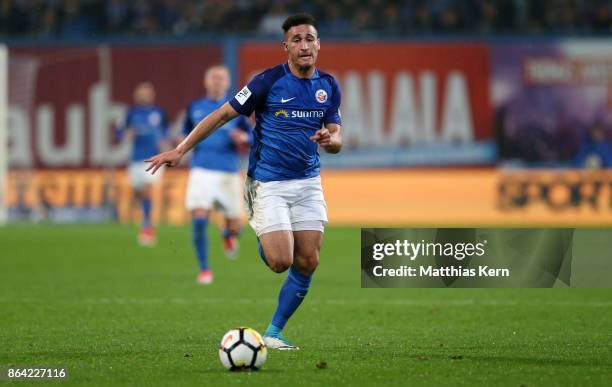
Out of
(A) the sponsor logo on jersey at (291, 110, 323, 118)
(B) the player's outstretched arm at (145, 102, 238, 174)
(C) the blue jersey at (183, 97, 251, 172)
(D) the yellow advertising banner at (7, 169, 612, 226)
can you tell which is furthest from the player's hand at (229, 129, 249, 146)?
(D) the yellow advertising banner at (7, 169, 612, 226)

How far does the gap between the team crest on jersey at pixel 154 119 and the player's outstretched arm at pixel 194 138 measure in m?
13.3

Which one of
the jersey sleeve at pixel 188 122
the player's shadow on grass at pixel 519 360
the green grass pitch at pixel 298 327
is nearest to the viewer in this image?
the green grass pitch at pixel 298 327

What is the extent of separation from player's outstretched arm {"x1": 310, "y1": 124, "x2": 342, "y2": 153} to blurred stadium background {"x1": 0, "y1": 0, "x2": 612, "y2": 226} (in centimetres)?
1698

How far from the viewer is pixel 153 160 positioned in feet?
26.8

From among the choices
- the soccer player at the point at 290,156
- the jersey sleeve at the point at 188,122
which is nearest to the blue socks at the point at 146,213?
the jersey sleeve at the point at 188,122

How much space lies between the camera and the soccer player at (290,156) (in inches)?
338

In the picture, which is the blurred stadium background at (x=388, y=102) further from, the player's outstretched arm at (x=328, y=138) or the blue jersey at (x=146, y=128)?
the player's outstretched arm at (x=328, y=138)

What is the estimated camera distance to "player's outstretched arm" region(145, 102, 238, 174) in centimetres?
816

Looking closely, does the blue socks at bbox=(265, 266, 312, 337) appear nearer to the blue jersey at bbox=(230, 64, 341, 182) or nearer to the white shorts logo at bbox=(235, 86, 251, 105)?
the blue jersey at bbox=(230, 64, 341, 182)

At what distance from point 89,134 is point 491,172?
880 centimetres

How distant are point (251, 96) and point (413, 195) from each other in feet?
57.4

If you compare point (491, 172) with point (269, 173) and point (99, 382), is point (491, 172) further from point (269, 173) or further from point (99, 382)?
point (99, 382)

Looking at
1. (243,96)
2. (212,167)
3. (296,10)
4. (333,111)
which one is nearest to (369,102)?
(296,10)

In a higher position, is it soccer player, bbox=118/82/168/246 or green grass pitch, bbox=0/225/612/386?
soccer player, bbox=118/82/168/246
